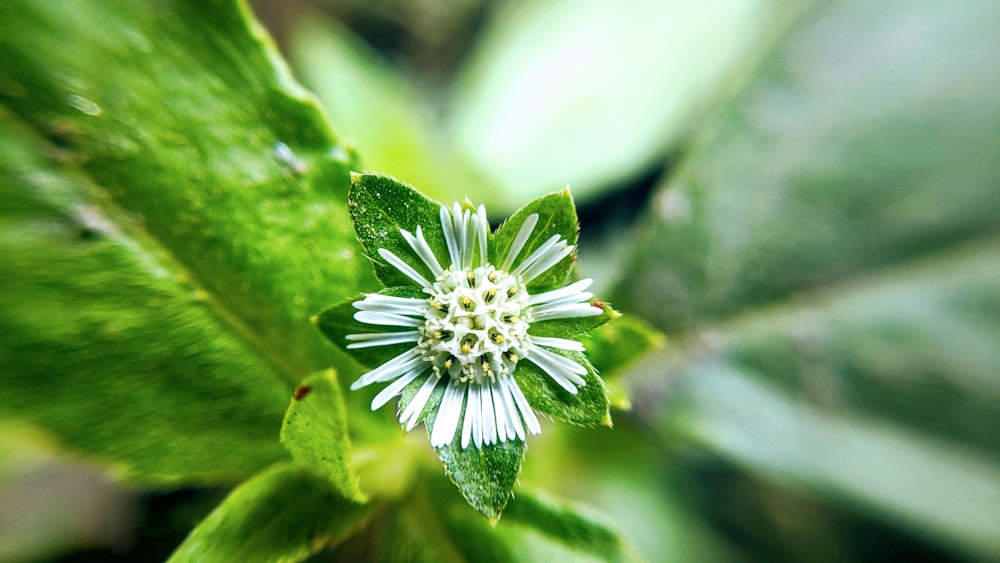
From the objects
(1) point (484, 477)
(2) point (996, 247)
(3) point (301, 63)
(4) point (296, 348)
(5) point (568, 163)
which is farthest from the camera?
(3) point (301, 63)

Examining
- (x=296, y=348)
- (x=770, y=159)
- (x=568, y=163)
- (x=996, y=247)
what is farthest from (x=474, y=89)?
(x=996, y=247)

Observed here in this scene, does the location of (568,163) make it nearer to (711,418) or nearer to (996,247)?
(711,418)

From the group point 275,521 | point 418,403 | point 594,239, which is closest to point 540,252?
point 418,403

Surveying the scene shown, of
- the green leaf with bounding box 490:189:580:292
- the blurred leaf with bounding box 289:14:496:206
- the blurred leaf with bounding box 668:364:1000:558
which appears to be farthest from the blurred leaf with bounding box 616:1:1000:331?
the green leaf with bounding box 490:189:580:292

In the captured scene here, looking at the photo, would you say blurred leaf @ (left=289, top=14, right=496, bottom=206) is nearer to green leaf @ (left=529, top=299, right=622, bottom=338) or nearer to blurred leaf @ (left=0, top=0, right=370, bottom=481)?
blurred leaf @ (left=0, top=0, right=370, bottom=481)

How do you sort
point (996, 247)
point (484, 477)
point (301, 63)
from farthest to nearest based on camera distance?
point (301, 63) → point (996, 247) → point (484, 477)

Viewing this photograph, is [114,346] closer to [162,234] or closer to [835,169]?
[162,234]
